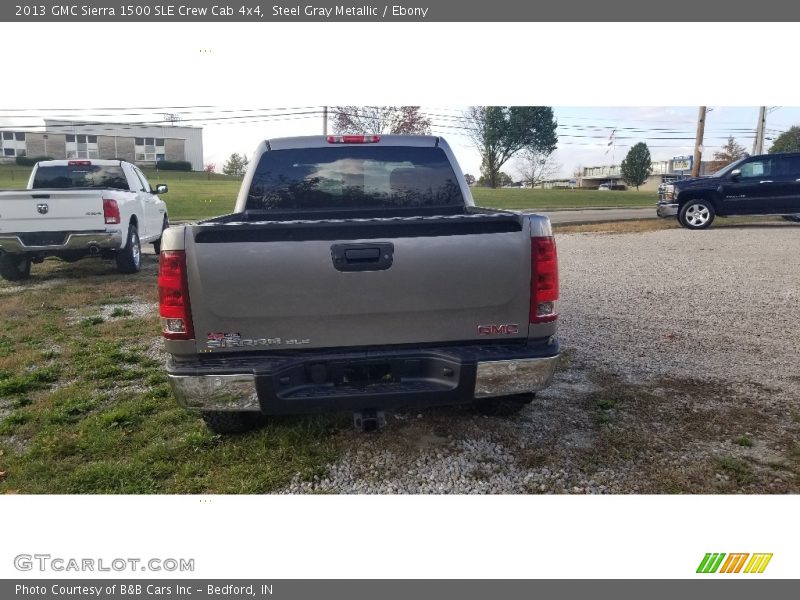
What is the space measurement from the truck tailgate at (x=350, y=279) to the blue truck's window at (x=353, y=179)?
5.18ft

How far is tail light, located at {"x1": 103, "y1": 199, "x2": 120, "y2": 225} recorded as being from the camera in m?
8.58

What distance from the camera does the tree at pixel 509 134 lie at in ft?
58.1

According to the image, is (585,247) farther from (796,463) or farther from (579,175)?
(579,175)

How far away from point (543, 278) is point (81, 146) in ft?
145

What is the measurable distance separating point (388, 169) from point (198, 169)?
3701 centimetres

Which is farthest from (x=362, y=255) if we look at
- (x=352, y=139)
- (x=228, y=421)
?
(x=352, y=139)

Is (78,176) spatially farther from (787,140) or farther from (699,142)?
(787,140)

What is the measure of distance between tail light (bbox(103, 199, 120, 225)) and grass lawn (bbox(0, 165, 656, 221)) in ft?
36.5

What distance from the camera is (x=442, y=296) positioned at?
284cm

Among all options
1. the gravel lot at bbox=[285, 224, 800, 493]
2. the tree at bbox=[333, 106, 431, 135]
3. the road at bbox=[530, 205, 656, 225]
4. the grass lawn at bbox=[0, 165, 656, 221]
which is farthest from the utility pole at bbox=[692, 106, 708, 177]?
the gravel lot at bbox=[285, 224, 800, 493]

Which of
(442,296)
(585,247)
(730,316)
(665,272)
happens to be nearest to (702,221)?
(585,247)

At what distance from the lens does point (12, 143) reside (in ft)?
124

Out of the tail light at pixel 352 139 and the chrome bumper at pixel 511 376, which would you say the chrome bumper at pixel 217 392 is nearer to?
the chrome bumper at pixel 511 376

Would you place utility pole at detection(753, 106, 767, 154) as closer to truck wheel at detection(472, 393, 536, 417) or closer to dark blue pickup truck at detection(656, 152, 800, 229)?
dark blue pickup truck at detection(656, 152, 800, 229)
